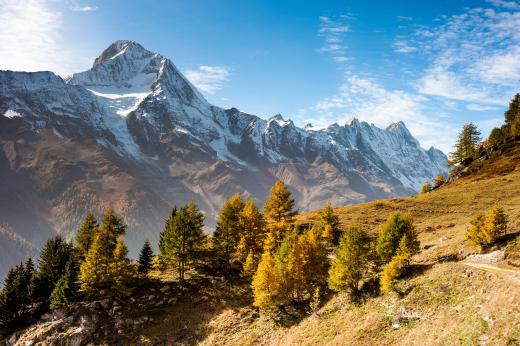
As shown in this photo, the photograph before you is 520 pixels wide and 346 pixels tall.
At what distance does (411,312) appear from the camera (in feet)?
116

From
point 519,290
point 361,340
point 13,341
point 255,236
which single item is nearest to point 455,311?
point 519,290

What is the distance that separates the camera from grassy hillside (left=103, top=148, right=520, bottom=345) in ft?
98.1

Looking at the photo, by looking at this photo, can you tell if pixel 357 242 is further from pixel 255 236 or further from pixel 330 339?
pixel 255 236

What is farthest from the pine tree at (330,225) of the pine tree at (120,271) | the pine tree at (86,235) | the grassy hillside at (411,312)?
the pine tree at (86,235)

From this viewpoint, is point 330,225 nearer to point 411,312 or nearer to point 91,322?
point 411,312

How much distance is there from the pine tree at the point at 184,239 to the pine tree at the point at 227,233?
370 centimetres

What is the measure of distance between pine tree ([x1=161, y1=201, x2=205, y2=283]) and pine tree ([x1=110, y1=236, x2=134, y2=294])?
20.2ft

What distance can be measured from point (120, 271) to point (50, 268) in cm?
1356

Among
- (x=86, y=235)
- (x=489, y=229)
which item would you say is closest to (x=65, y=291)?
(x=86, y=235)

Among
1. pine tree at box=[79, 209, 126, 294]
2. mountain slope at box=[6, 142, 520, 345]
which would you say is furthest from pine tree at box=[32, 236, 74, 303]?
mountain slope at box=[6, 142, 520, 345]

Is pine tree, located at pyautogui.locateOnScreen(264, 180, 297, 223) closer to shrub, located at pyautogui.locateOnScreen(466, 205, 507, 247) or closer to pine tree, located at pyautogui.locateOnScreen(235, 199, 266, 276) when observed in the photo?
pine tree, located at pyautogui.locateOnScreen(235, 199, 266, 276)

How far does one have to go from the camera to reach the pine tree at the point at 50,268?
55438 mm

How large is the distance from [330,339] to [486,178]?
78.5 meters

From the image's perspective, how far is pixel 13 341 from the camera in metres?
49.7
